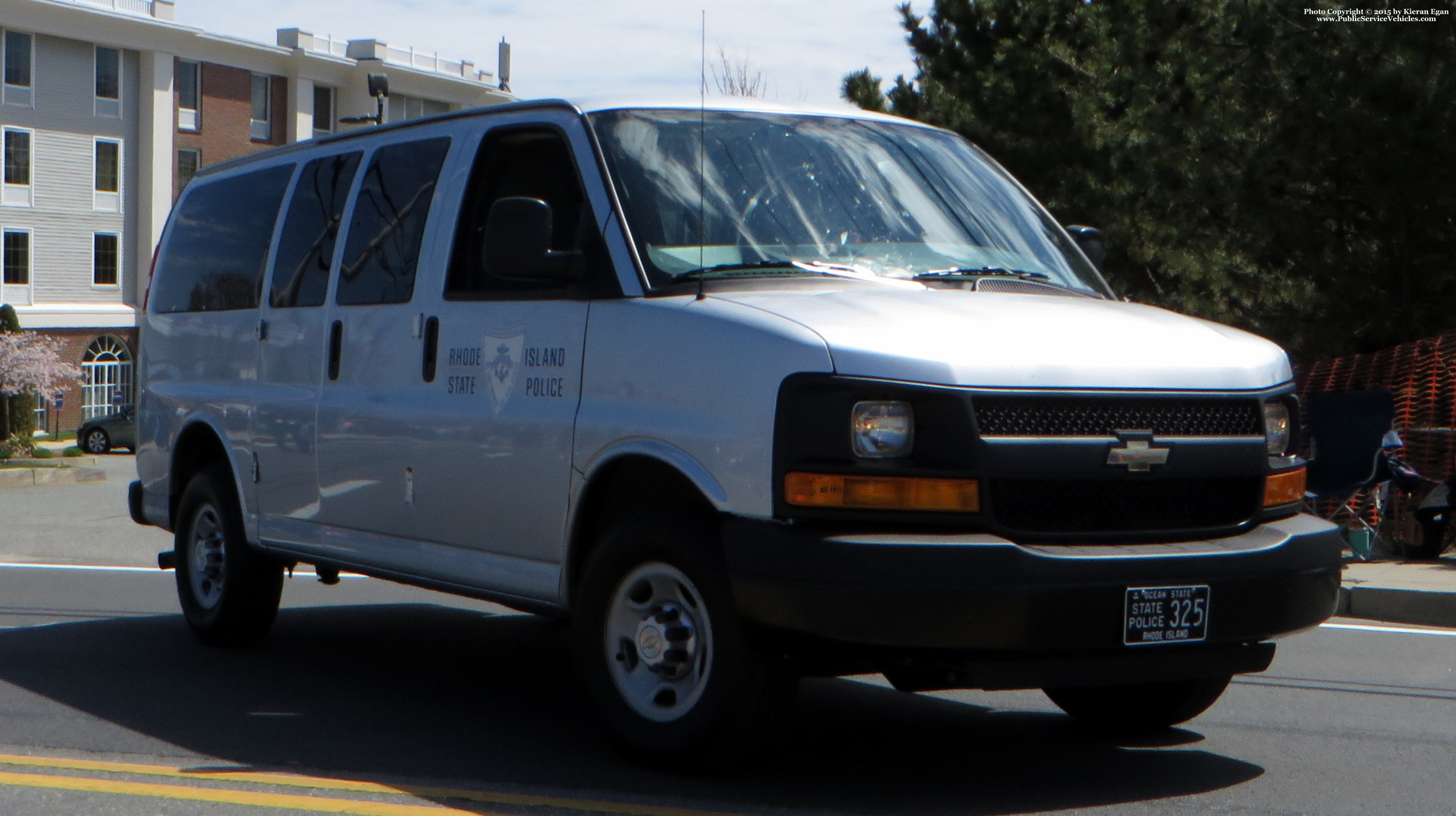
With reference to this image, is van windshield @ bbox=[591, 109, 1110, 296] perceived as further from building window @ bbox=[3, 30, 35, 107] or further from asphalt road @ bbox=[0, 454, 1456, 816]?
building window @ bbox=[3, 30, 35, 107]

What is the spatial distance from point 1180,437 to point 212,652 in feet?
16.4

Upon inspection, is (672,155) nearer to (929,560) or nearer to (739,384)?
(739,384)

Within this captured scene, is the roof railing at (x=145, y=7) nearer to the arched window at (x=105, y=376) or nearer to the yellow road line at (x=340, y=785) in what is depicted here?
the arched window at (x=105, y=376)

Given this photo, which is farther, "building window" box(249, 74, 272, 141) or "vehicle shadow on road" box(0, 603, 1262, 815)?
"building window" box(249, 74, 272, 141)

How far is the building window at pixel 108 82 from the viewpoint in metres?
52.9

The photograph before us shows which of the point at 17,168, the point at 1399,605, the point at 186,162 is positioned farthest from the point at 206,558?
the point at 186,162

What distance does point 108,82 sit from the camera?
175 ft

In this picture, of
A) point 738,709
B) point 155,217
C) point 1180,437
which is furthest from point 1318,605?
point 155,217

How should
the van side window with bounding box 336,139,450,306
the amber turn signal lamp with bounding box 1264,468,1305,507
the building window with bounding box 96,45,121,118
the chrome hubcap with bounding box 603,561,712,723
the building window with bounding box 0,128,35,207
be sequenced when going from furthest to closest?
the building window with bounding box 96,45,121,118, the building window with bounding box 0,128,35,207, the van side window with bounding box 336,139,450,306, the amber turn signal lamp with bounding box 1264,468,1305,507, the chrome hubcap with bounding box 603,561,712,723

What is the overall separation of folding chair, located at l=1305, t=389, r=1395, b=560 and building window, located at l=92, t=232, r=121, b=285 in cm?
4829

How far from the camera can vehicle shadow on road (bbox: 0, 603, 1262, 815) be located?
5363 millimetres

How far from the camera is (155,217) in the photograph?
55406 millimetres

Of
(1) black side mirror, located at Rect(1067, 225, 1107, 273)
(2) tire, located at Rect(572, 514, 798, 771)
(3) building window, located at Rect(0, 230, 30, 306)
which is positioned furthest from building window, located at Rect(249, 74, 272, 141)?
(2) tire, located at Rect(572, 514, 798, 771)

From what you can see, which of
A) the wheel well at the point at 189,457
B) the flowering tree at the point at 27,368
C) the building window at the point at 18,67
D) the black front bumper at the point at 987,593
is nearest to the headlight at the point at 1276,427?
the black front bumper at the point at 987,593
